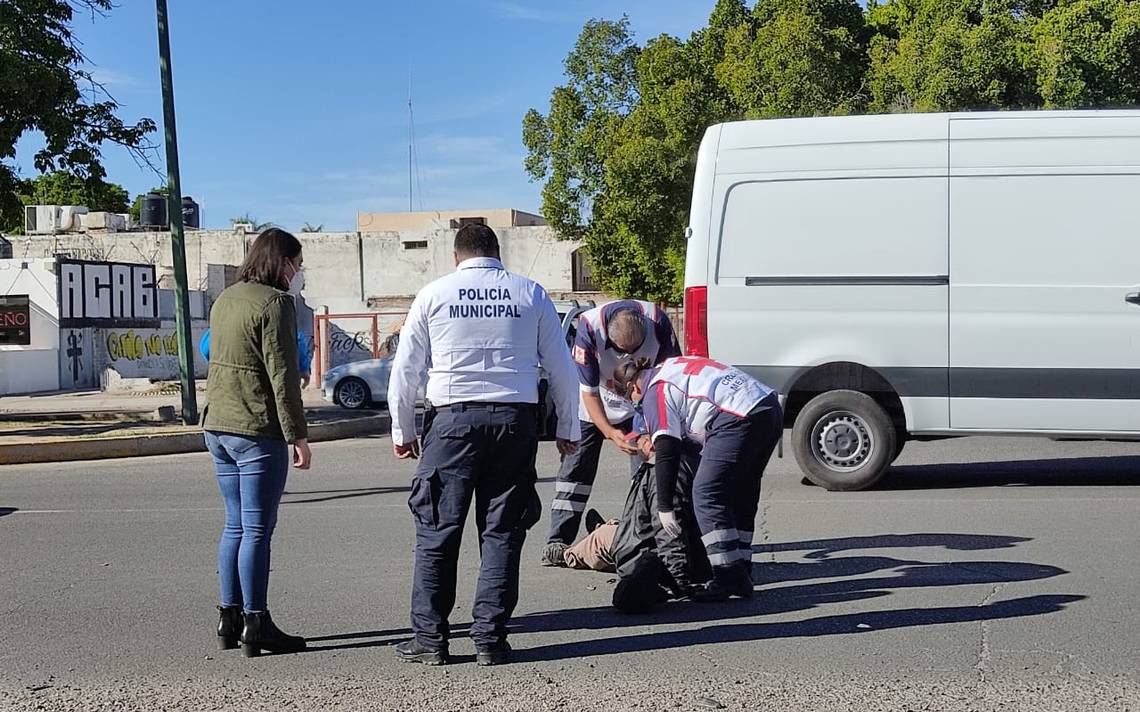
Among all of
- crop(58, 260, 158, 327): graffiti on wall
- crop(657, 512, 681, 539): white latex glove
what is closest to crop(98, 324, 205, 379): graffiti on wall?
crop(58, 260, 158, 327): graffiti on wall

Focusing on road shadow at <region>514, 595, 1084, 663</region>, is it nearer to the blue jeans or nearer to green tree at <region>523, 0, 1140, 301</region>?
the blue jeans

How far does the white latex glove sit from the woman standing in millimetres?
1733

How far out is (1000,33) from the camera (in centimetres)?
2347

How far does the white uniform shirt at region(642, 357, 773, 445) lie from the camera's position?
19.8 ft

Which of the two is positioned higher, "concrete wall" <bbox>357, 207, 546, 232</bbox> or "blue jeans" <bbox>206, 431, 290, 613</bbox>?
"concrete wall" <bbox>357, 207, 546, 232</bbox>

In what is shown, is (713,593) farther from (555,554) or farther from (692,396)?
(555,554)

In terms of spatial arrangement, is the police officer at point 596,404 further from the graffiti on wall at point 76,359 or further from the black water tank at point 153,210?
the black water tank at point 153,210

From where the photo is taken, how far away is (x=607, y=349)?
6.82 m

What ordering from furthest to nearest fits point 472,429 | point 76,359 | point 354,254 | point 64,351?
point 354,254 → point 76,359 → point 64,351 → point 472,429

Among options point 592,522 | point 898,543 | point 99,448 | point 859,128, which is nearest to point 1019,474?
point 859,128

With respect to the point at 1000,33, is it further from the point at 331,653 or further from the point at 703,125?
the point at 331,653

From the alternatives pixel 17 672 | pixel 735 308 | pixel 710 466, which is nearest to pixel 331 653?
pixel 17 672

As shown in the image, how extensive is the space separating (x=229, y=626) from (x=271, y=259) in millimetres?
1610

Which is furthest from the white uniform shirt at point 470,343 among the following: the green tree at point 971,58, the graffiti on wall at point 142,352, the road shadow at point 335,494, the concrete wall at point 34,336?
the graffiti on wall at point 142,352
